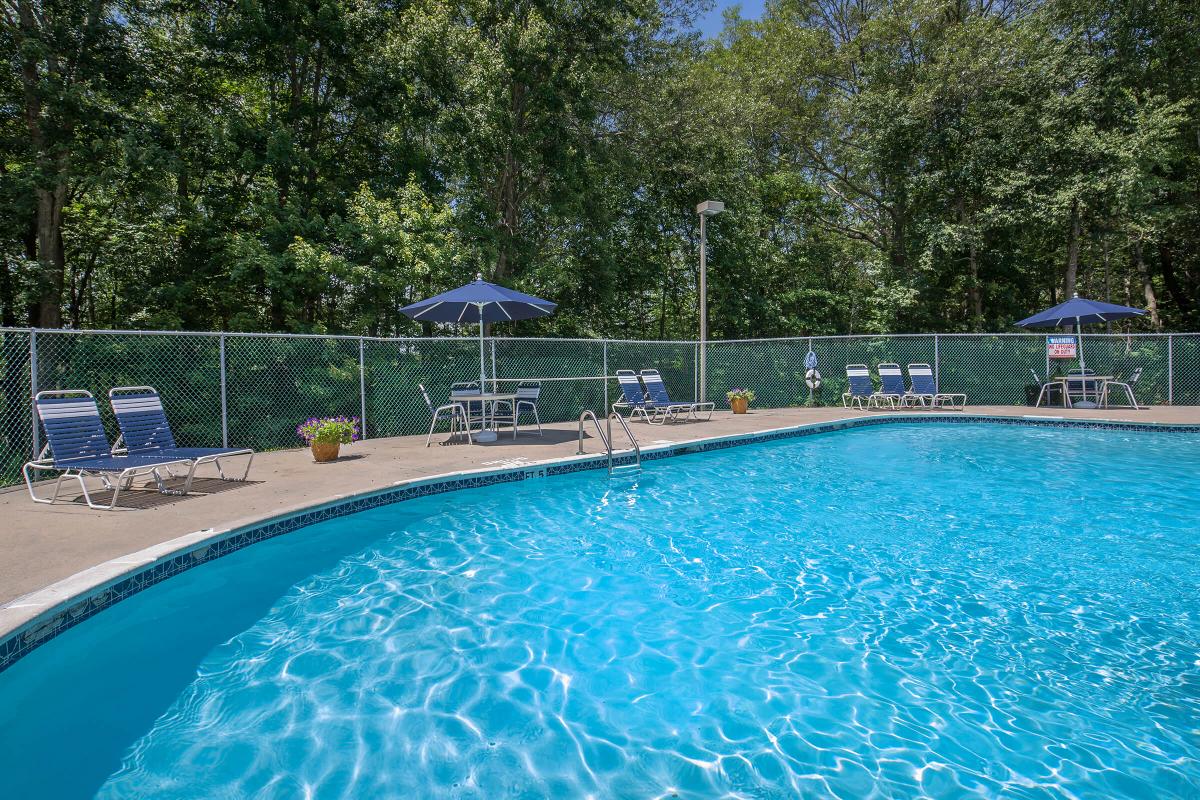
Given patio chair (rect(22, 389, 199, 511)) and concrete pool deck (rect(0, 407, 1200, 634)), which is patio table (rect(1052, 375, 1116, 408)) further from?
patio chair (rect(22, 389, 199, 511))

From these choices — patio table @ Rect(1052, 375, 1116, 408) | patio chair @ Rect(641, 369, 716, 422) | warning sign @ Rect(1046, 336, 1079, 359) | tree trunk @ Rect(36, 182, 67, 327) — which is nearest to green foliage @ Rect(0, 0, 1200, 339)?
tree trunk @ Rect(36, 182, 67, 327)

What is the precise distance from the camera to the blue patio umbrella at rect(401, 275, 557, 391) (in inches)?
329

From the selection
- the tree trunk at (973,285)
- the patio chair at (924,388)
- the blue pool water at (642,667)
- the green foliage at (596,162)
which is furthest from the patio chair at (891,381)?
the blue pool water at (642,667)

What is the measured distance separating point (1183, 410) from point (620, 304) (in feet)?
42.8

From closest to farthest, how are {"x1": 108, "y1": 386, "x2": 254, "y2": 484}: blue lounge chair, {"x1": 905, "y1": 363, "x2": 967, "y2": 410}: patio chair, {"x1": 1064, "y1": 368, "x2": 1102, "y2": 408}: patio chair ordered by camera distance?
{"x1": 108, "y1": 386, "x2": 254, "y2": 484}: blue lounge chair → {"x1": 1064, "y1": 368, "x2": 1102, "y2": 408}: patio chair → {"x1": 905, "y1": 363, "x2": 967, "y2": 410}: patio chair

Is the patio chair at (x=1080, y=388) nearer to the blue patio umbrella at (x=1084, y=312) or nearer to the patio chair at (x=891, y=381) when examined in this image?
the blue patio umbrella at (x=1084, y=312)

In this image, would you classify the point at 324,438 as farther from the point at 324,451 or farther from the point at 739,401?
the point at 739,401

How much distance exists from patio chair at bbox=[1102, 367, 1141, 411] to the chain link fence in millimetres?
302

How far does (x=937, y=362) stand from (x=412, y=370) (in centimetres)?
1200

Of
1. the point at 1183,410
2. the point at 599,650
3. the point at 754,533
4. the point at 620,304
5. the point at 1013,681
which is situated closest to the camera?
the point at 1013,681

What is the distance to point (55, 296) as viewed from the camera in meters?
11.0

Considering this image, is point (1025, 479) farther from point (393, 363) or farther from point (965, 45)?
point (965, 45)

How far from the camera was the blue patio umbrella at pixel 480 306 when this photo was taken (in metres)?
8.36

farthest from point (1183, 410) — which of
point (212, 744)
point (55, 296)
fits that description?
→ point (55, 296)
